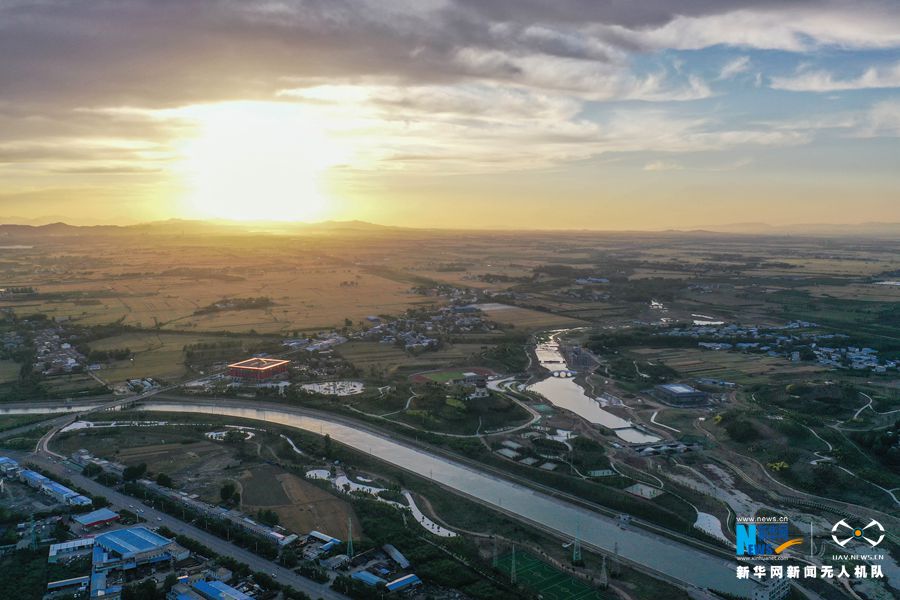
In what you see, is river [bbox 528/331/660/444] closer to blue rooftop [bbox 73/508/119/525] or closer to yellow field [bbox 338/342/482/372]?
yellow field [bbox 338/342/482/372]

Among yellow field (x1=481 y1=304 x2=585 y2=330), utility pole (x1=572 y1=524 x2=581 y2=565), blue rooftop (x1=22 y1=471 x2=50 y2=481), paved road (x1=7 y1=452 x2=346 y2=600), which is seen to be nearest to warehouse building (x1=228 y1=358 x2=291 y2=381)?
paved road (x1=7 y1=452 x2=346 y2=600)

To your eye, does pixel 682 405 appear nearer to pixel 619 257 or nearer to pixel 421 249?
pixel 619 257

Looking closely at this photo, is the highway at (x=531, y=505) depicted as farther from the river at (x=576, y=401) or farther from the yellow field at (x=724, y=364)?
the yellow field at (x=724, y=364)

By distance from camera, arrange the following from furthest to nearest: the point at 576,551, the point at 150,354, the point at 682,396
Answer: the point at 150,354, the point at 682,396, the point at 576,551

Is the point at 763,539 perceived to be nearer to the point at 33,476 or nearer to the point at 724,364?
the point at 724,364

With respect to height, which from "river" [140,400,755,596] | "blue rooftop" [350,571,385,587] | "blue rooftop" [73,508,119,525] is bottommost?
"river" [140,400,755,596]

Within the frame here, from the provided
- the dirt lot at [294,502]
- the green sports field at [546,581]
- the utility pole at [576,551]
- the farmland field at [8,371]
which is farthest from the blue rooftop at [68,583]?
the farmland field at [8,371]

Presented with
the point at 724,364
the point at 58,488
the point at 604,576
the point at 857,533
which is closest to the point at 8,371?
the point at 58,488
